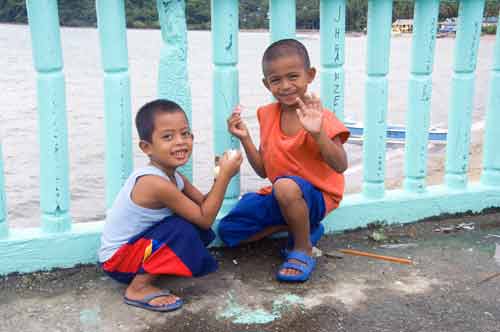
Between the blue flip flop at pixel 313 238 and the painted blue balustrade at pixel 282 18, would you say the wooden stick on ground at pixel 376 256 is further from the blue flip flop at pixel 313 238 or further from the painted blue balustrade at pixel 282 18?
the painted blue balustrade at pixel 282 18

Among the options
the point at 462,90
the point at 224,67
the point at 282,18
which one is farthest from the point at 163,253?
the point at 462,90

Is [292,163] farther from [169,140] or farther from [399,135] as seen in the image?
[399,135]

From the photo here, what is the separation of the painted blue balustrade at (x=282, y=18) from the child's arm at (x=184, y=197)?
2.33 feet

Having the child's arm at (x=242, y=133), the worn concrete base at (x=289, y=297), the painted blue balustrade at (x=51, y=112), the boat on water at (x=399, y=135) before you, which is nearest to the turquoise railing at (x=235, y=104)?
the painted blue balustrade at (x=51, y=112)

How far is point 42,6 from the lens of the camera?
246 centimetres

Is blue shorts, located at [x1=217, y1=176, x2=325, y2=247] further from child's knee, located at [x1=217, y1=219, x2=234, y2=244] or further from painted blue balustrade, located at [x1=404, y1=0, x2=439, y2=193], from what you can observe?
painted blue balustrade, located at [x1=404, y1=0, x2=439, y2=193]

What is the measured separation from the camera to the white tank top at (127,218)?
247 centimetres

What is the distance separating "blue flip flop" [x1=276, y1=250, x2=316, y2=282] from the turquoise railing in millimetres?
452

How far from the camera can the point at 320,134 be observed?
252 centimetres


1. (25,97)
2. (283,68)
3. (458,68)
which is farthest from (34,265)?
(25,97)

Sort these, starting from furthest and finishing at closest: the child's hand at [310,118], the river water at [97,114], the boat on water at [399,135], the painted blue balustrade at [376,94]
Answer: the boat on water at [399,135] < the river water at [97,114] < the painted blue balustrade at [376,94] < the child's hand at [310,118]

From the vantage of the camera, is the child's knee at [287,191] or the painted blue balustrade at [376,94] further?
the painted blue balustrade at [376,94]

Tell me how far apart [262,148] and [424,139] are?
2.95ft

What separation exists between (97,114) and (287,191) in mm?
6909
